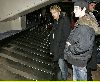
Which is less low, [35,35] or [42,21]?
[42,21]

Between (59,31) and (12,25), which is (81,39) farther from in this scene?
(12,25)

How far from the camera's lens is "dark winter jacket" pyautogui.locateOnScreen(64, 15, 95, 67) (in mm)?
3252

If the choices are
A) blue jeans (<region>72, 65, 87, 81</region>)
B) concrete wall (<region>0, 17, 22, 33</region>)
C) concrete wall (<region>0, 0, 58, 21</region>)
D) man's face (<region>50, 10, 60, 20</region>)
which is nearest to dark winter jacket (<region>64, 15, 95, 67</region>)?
blue jeans (<region>72, 65, 87, 81</region>)

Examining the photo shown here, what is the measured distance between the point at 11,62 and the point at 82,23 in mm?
3058

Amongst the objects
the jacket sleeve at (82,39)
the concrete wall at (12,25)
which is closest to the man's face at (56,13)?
the jacket sleeve at (82,39)

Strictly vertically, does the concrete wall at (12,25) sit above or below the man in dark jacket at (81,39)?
above

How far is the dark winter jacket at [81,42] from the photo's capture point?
10.7 feet

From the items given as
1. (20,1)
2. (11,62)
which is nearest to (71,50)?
(11,62)

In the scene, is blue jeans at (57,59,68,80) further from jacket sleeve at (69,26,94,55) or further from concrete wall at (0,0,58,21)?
concrete wall at (0,0,58,21)

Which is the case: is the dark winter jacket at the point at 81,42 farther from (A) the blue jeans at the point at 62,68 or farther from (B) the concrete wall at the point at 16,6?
(B) the concrete wall at the point at 16,6

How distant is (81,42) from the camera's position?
10.7ft

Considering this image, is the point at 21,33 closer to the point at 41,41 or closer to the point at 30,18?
the point at 41,41

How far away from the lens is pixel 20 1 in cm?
650

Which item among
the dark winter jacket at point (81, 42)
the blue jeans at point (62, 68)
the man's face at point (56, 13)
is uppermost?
the man's face at point (56, 13)
